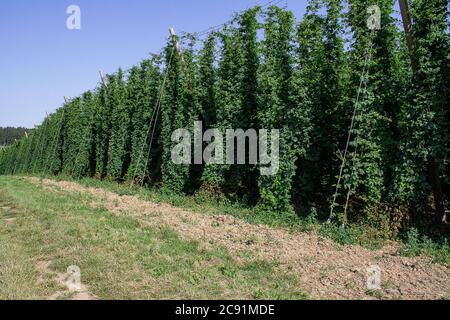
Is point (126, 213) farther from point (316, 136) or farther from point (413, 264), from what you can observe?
point (413, 264)

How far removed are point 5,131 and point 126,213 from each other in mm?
177265

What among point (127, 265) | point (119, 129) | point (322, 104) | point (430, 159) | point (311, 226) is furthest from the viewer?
point (119, 129)

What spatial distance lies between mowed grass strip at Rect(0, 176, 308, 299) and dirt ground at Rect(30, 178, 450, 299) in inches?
14.9

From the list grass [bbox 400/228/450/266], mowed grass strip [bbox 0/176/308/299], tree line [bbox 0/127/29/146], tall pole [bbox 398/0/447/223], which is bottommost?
mowed grass strip [bbox 0/176/308/299]

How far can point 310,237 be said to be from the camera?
8.52 meters

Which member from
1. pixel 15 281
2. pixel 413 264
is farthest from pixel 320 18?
pixel 15 281

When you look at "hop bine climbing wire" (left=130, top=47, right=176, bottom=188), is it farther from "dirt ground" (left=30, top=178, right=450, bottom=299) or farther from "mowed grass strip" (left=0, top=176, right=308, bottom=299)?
"mowed grass strip" (left=0, top=176, right=308, bottom=299)

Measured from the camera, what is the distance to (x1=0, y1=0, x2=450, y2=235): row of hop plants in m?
8.48

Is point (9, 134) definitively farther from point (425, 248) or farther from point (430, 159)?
point (425, 248)

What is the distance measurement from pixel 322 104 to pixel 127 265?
741cm

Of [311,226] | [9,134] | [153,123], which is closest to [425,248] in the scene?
[311,226]

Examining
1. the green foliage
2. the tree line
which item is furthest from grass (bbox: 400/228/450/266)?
the tree line

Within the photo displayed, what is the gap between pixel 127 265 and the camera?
6.56 m

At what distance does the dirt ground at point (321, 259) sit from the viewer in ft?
18.6
